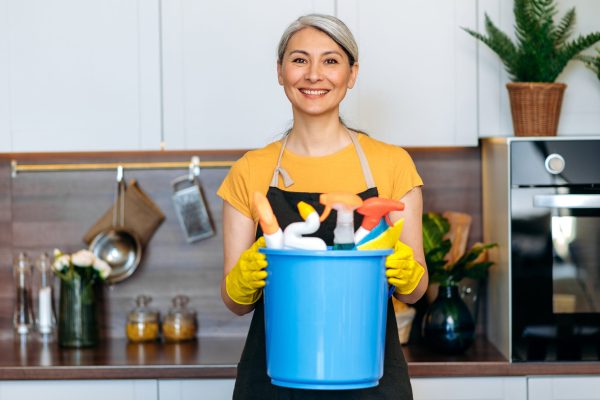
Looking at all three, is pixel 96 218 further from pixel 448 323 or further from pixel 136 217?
pixel 448 323

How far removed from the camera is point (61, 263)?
284cm

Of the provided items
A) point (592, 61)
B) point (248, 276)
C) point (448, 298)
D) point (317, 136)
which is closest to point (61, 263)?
point (448, 298)

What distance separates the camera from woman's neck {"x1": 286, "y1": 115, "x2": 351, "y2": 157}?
1.88 metres

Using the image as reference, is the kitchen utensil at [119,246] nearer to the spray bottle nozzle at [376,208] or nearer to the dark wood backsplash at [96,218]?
the dark wood backsplash at [96,218]

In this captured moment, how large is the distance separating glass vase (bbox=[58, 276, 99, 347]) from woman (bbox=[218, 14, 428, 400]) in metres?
1.05

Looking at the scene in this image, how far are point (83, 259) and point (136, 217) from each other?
27cm

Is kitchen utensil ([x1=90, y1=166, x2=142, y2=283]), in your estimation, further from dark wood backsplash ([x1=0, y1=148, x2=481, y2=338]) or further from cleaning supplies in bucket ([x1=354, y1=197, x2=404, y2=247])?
cleaning supplies in bucket ([x1=354, y1=197, x2=404, y2=247])

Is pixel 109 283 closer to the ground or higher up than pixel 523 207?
closer to the ground

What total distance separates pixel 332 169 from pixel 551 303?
3.04 feet

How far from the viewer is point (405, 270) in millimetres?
1647

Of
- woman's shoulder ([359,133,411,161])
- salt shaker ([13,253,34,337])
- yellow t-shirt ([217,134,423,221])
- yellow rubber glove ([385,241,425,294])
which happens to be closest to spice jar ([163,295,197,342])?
salt shaker ([13,253,34,337])

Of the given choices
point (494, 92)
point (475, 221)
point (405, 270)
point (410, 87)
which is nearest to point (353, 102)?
point (410, 87)

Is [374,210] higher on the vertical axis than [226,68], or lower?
lower

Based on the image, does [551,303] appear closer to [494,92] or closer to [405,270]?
[494,92]
